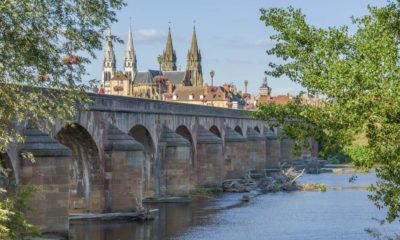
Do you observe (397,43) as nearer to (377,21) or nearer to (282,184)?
(377,21)

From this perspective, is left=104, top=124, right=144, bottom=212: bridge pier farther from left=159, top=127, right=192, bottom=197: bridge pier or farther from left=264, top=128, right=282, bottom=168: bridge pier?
left=264, top=128, right=282, bottom=168: bridge pier

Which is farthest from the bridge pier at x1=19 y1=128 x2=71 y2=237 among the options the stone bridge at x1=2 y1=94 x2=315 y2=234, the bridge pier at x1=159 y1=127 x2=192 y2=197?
the bridge pier at x1=159 y1=127 x2=192 y2=197

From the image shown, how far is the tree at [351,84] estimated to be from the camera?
18.8 m

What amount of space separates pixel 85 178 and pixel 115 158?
1938 millimetres

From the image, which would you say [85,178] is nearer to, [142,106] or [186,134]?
[142,106]

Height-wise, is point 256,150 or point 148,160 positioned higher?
point 256,150

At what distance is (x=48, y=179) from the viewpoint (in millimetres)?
32312

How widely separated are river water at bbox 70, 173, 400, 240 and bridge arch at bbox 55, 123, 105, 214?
7.89ft

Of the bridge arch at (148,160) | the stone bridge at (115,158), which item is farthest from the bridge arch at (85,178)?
the bridge arch at (148,160)

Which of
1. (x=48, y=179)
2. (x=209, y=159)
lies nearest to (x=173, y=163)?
(x=209, y=159)

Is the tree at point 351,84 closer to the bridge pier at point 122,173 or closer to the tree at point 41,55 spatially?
the tree at point 41,55

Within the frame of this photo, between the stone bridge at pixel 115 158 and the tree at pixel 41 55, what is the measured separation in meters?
2.44

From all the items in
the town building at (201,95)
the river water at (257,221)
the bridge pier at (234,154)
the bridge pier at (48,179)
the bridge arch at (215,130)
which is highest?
the town building at (201,95)

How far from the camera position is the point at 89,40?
17.5 metres
